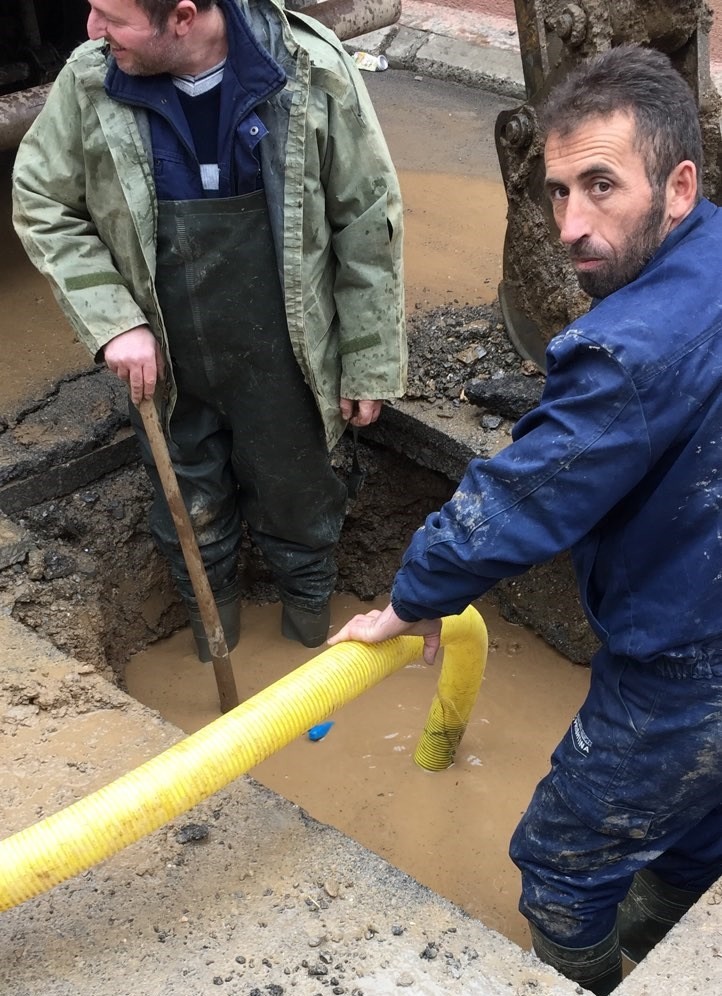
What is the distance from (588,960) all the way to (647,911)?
1.09ft

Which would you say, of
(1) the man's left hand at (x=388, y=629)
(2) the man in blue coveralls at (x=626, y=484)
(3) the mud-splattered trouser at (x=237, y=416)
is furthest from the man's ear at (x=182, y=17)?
(1) the man's left hand at (x=388, y=629)

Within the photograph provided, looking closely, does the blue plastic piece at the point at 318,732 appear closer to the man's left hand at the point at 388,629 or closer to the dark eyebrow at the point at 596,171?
the man's left hand at the point at 388,629

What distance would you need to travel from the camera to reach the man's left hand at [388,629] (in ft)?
6.67

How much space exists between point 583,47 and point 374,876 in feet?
8.28

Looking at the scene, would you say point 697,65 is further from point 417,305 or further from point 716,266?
point 716,266

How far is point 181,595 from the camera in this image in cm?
356

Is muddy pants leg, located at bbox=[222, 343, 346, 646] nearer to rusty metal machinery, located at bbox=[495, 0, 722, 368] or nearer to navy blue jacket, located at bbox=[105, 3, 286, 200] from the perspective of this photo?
navy blue jacket, located at bbox=[105, 3, 286, 200]

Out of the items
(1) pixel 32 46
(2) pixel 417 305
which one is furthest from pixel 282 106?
(1) pixel 32 46

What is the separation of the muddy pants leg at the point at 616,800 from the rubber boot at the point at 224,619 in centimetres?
149

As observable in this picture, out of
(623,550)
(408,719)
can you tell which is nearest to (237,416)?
(408,719)

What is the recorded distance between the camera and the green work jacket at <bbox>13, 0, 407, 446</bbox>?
2447 mm

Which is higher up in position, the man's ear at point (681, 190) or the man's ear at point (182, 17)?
the man's ear at point (182, 17)

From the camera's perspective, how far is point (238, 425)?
2.96 m

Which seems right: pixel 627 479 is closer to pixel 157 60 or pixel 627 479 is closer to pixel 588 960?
pixel 588 960
